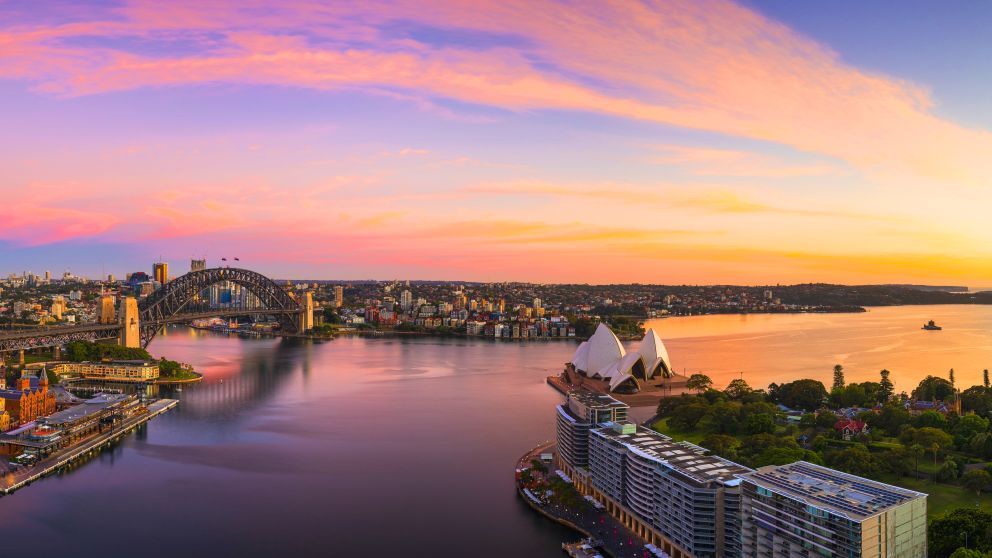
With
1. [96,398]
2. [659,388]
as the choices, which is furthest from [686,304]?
[96,398]

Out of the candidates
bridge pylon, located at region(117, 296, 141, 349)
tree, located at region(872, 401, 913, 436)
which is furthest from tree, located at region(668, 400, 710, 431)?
bridge pylon, located at region(117, 296, 141, 349)

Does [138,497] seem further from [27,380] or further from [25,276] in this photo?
[25,276]

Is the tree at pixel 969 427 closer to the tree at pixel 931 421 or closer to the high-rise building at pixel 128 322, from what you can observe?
the tree at pixel 931 421

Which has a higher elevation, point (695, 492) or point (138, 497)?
point (695, 492)

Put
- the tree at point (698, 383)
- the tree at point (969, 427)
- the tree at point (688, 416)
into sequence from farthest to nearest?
the tree at point (698, 383) → the tree at point (688, 416) → the tree at point (969, 427)

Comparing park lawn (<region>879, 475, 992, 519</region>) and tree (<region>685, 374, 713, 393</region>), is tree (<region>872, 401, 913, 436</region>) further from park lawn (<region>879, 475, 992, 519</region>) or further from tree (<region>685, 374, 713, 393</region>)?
tree (<region>685, 374, 713, 393</region>)

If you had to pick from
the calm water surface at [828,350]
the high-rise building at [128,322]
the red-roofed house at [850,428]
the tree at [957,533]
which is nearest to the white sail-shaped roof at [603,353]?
the calm water surface at [828,350]
